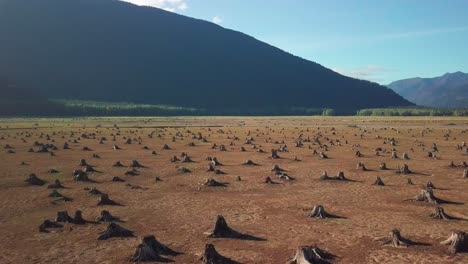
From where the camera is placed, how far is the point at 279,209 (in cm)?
3192

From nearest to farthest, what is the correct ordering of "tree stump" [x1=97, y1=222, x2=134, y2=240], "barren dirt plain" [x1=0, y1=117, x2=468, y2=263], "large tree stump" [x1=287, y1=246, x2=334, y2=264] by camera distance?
"large tree stump" [x1=287, y1=246, x2=334, y2=264], "barren dirt plain" [x1=0, y1=117, x2=468, y2=263], "tree stump" [x1=97, y1=222, x2=134, y2=240]

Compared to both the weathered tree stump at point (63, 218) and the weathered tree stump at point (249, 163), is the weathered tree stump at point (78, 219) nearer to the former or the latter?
the weathered tree stump at point (63, 218)

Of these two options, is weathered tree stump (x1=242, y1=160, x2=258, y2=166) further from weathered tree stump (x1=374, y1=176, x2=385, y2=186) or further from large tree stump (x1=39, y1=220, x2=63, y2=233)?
large tree stump (x1=39, y1=220, x2=63, y2=233)

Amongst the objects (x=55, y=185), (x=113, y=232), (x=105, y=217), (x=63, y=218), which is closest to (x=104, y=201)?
(x=105, y=217)

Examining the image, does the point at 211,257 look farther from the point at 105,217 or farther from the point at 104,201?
the point at 104,201

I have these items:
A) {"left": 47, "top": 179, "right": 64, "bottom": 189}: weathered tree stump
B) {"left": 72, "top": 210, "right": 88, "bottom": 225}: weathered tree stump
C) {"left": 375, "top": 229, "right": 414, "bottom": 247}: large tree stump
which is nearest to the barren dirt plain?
{"left": 72, "top": 210, "right": 88, "bottom": 225}: weathered tree stump

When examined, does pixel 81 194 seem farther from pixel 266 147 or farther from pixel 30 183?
pixel 266 147

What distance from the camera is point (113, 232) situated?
25.5 meters

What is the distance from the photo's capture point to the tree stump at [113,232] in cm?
2524

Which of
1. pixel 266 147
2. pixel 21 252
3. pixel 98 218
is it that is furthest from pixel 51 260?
pixel 266 147

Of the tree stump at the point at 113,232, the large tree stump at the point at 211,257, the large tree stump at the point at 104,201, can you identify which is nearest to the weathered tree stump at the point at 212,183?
the large tree stump at the point at 104,201

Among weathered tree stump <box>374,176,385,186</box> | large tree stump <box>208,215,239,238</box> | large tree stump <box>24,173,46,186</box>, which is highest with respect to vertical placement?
weathered tree stump <box>374,176,385,186</box>

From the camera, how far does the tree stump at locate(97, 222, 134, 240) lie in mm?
25237

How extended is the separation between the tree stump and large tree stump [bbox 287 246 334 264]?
9.70 meters
